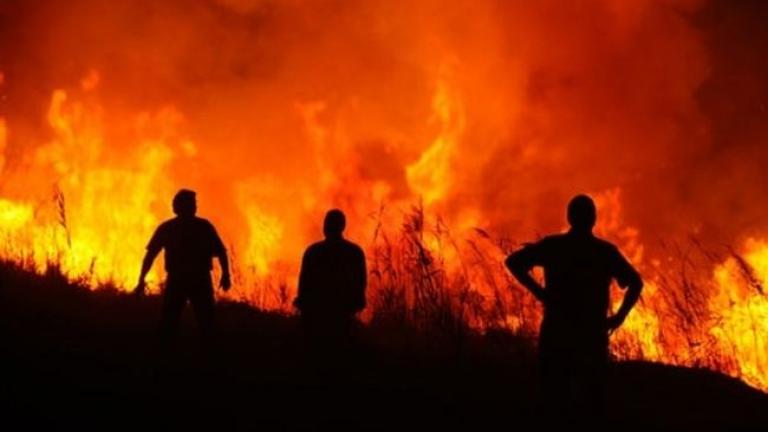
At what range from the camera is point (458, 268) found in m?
17.7

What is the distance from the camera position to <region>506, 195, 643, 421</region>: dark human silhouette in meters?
6.85

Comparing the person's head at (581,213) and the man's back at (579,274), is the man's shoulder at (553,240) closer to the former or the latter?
the man's back at (579,274)

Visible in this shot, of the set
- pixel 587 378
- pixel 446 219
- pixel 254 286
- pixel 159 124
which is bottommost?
pixel 587 378

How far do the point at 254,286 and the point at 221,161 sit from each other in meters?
9.94

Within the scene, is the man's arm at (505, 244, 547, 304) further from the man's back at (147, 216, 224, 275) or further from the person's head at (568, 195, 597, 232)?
the man's back at (147, 216, 224, 275)

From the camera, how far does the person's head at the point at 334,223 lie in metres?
8.58


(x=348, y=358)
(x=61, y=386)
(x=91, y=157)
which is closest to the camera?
(x=61, y=386)

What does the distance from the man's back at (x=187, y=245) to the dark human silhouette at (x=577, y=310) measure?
167 inches

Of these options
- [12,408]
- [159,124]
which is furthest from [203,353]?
[159,124]

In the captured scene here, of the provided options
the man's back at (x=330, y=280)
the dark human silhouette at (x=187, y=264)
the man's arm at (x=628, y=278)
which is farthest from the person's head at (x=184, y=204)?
the man's arm at (x=628, y=278)

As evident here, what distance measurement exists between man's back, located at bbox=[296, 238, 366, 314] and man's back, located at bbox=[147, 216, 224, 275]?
5.75 feet

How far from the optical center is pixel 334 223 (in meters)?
8.59

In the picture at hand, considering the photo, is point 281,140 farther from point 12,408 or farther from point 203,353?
point 12,408

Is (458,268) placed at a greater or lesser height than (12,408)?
greater
